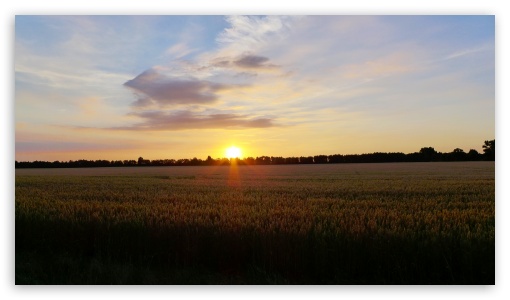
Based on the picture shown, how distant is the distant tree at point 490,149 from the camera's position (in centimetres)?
755

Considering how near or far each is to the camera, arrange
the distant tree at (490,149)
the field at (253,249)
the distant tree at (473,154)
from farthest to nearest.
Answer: the distant tree at (473,154) → the distant tree at (490,149) → the field at (253,249)

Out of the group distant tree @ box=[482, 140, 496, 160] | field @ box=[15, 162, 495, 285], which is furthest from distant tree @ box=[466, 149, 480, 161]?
field @ box=[15, 162, 495, 285]

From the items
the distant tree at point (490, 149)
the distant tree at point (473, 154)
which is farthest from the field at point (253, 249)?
the distant tree at point (473, 154)

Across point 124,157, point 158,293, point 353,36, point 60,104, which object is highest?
point 353,36

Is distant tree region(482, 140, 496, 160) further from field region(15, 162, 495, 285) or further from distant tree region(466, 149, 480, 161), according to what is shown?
field region(15, 162, 495, 285)

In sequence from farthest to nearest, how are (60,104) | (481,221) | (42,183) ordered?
(42,183)
(60,104)
(481,221)

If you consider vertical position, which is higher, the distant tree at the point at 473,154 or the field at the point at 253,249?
the distant tree at the point at 473,154

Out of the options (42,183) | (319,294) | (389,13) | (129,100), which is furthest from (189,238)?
(42,183)

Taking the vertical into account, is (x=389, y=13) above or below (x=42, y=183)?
above

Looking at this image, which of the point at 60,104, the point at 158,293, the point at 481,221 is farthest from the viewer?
the point at 60,104

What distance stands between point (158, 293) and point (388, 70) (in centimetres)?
550

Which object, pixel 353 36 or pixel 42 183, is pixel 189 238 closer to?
pixel 353 36

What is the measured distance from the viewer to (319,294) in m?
6.34

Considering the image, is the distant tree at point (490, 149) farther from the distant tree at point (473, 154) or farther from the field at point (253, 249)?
the field at point (253, 249)
